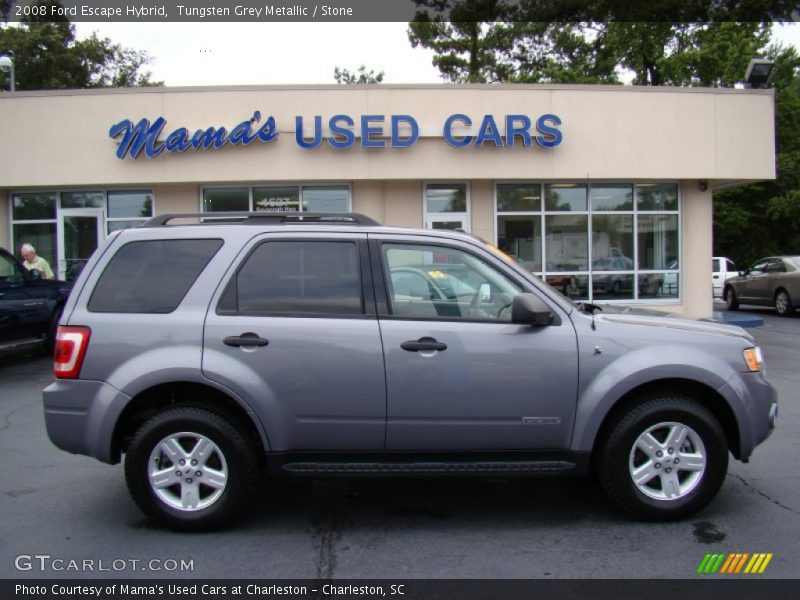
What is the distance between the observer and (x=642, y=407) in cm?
443

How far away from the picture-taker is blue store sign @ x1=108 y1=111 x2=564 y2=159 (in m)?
14.2

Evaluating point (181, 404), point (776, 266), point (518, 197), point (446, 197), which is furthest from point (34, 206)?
point (776, 266)

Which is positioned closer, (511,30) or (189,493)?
(189,493)

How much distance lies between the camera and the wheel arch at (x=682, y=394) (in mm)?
4480

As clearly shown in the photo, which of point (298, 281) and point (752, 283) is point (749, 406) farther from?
point (752, 283)

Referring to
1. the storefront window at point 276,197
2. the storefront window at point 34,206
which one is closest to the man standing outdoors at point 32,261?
the storefront window at point 34,206

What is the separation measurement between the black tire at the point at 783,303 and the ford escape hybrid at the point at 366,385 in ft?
54.7

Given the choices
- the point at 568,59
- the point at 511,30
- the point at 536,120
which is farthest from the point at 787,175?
the point at 536,120

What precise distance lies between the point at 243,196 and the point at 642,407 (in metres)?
12.2

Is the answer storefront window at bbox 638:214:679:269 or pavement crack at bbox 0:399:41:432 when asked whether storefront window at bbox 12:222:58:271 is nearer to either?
pavement crack at bbox 0:399:41:432

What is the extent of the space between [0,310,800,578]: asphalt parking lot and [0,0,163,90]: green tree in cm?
3138
